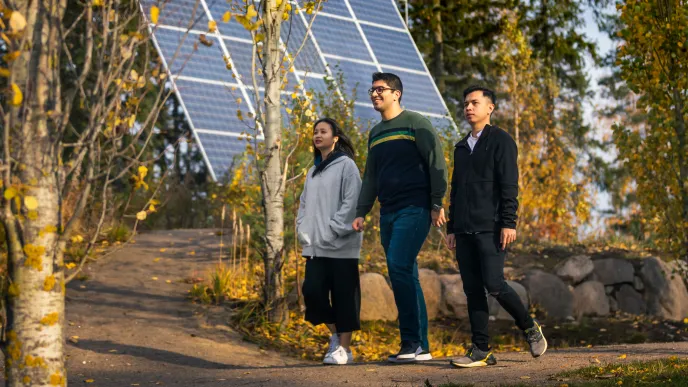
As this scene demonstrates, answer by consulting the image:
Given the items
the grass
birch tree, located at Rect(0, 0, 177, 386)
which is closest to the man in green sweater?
the grass

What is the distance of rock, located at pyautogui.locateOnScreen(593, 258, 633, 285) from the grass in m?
7.07

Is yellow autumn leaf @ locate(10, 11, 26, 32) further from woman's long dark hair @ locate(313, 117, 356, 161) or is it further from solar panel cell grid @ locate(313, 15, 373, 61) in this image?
solar panel cell grid @ locate(313, 15, 373, 61)

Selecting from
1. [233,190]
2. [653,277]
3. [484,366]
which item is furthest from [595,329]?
[484,366]

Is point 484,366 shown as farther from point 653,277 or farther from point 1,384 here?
point 653,277

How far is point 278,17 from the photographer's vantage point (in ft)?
26.3

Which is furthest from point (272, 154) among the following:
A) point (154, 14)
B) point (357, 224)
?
point (154, 14)

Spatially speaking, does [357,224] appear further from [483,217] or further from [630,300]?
[630,300]

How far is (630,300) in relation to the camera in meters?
12.5

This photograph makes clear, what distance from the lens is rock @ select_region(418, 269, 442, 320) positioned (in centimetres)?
1051

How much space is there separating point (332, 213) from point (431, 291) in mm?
4410

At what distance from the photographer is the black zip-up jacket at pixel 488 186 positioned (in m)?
5.59

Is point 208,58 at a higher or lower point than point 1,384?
higher

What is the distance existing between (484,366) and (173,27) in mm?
9741

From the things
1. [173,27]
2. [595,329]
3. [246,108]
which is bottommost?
[595,329]
